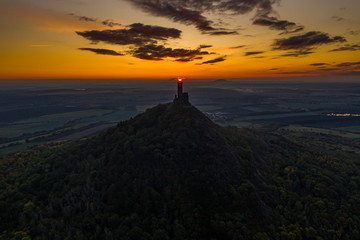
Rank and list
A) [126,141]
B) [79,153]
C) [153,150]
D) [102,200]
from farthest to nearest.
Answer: [79,153], [126,141], [153,150], [102,200]

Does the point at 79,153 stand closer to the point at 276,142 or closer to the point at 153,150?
the point at 153,150

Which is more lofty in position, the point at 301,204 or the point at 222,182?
the point at 222,182

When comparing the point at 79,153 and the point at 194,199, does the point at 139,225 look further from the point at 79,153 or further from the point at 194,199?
the point at 79,153

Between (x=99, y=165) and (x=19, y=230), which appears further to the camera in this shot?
(x=99, y=165)

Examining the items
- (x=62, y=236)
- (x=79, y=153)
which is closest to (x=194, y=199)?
(x=62, y=236)

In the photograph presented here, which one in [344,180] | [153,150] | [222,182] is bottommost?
[344,180]

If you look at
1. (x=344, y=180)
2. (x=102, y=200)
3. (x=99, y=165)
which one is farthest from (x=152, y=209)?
(x=344, y=180)

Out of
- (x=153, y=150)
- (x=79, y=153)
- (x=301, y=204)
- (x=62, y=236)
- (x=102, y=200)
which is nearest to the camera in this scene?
(x=62, y=236)
